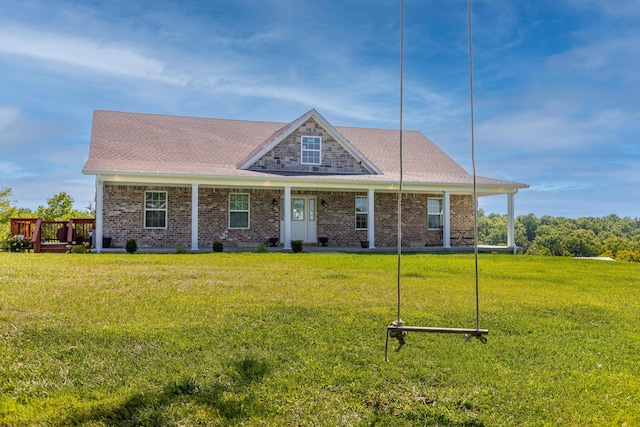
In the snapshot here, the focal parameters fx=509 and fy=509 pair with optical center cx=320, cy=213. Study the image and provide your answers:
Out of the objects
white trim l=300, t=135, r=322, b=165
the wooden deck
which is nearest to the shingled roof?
white trim l=300, t=135, r=322, b=165

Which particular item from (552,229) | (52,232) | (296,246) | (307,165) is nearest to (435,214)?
(307,165)

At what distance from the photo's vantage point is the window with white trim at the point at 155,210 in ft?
61.9

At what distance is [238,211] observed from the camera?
19875 mm

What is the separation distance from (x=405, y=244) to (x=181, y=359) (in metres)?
17.7

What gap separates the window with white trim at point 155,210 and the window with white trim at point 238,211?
2.46m

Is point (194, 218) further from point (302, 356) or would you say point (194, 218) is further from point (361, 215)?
point (302, 356)

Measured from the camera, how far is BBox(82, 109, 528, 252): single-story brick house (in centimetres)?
1845

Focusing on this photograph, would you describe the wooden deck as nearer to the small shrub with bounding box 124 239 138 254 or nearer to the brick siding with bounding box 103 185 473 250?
the brick siding with bounding box 103 185 473 250

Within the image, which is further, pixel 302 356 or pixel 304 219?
pixel 304 219

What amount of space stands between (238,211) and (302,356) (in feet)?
50.3

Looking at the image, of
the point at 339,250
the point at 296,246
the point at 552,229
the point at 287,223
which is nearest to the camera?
the point at 296,246

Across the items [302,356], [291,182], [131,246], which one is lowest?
[302,356]

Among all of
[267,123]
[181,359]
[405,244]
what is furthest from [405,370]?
[267,123]

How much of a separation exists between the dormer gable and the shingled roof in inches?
13.0
